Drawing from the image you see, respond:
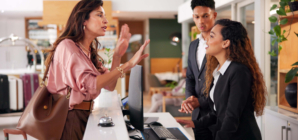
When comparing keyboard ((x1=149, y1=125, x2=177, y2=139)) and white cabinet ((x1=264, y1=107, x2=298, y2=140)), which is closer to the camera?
keyboard ((x1=149, y1=125, x2=177, y2=139))

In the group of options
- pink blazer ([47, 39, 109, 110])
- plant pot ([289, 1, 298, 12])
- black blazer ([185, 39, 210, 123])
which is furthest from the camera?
plant pot ([289, 1, 298, 12])

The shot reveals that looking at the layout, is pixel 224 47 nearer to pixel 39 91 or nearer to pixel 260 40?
pixel 39 91

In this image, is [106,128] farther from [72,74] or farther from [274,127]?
[274,127]

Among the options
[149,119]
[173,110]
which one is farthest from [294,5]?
[173,110]

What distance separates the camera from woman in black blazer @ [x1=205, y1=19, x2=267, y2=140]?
1.47m

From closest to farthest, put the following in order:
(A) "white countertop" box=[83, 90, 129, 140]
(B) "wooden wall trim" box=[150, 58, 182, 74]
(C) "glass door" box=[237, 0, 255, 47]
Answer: (A) "white countertop" box=[83, 90, 129, 140] → (C) "glass door" box=[237, 0, 255, 47] → (B) "wooden wall trim" box=[150, 58, 182, 74]

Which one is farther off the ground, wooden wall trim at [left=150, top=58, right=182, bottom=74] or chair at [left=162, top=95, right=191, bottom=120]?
wooden wall trim at [left=150, top=58, right=182, bottom=74]

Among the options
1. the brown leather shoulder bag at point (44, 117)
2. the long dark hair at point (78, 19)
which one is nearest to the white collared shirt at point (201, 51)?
the long dark hair at point (78, 19)

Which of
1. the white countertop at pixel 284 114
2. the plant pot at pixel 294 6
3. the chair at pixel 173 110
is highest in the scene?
the plant pot at pixel 294 6

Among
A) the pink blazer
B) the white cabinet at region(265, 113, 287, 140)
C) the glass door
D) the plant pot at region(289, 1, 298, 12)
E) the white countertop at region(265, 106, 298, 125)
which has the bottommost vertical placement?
the white cabinet at region(265, 113, 287, 140)

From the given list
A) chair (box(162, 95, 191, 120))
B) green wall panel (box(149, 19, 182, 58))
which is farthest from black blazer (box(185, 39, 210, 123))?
green wall panel (box(149, 19, 182, 58))

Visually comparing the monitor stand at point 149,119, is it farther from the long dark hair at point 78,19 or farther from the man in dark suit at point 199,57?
the long dark hair at point 78,19

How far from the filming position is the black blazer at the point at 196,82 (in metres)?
2.12

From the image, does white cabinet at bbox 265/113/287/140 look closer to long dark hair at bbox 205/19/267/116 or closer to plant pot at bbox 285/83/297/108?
plant pot at bbox 285/83/297/108
